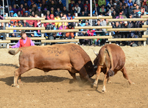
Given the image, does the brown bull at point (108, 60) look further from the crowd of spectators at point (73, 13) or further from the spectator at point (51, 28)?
the spectator at point (51, 28)

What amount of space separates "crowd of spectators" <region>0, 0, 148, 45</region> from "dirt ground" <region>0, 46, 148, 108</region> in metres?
4.64

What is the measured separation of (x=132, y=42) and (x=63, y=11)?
458 centimetres

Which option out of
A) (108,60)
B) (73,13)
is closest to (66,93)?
(108,60)

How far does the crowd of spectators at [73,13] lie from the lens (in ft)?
44.1

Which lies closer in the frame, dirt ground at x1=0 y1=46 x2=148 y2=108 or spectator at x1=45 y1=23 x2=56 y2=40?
dirt ground at x1=0 y1=46 x2=148 y2=108

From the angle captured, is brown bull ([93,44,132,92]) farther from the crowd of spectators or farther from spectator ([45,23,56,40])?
spectator ([45,23,56,40])

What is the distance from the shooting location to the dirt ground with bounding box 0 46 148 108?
559 centimetres

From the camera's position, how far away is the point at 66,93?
21.0 ft

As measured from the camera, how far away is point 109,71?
6352 millimetres

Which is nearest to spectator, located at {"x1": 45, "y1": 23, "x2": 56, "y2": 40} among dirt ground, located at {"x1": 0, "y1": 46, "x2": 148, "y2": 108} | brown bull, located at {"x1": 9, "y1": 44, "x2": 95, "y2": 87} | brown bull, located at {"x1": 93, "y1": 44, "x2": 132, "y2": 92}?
dirt ground, located at {"x1": 0, "y1": 46, "x2": 148, "y2": 108}

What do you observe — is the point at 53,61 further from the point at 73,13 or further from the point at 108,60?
the point at 73,13

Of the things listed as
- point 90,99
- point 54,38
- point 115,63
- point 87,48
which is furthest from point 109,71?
point 54,38

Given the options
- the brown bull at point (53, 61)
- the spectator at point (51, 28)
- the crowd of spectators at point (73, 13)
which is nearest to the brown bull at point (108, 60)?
the brown bull at point (53, 61)

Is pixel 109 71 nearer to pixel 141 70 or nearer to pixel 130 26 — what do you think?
pixel 141 70
